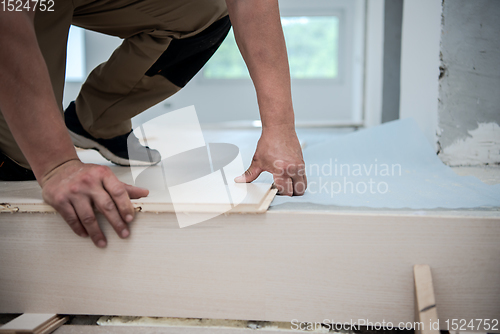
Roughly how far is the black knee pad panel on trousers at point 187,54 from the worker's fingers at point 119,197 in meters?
0.63

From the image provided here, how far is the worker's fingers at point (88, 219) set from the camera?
553 mm

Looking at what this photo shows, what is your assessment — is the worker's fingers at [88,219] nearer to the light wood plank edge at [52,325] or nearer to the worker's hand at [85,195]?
the worker's hand at [85,195]

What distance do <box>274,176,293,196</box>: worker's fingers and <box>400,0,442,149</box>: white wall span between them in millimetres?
802

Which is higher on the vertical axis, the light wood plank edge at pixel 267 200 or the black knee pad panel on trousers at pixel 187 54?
the black knee pad panel on trousers at pixel 187 54

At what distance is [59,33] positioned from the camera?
0.83 m

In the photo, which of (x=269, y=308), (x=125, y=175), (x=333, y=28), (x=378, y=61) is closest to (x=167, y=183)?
(x=125, y=175)

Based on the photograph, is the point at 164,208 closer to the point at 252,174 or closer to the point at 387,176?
the point at 252,174

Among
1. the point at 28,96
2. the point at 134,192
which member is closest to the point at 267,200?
the point at 134,192

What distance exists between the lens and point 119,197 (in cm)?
56

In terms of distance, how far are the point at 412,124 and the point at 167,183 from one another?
2.99 ft

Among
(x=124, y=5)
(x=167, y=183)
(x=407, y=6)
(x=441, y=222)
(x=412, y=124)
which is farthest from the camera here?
(x=407, y=6)

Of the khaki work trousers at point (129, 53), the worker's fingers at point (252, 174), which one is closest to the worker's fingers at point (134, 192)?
the worker's fingers at point (252, 174)

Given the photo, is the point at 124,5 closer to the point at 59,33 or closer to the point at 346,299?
the point at 59,33

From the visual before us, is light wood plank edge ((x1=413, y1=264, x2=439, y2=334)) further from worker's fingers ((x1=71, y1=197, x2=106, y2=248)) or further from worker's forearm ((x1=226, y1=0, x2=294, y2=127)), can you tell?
worker's fingers ((x1=71, y1=197, x2=106, y2=248))
